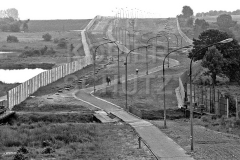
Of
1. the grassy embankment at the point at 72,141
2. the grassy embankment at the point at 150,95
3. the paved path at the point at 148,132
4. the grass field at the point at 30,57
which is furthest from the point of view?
the grass field at the point at 30,57

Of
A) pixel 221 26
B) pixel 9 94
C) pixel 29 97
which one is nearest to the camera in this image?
pixel 9 94

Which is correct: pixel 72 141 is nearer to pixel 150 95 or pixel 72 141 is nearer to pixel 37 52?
pixel 150 95

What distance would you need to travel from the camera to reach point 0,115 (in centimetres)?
5231

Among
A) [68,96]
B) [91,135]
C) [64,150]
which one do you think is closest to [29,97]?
[68,96]

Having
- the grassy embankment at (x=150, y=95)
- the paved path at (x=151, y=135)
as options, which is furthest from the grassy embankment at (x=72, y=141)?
the grassy embankment at (x=150, y=95)

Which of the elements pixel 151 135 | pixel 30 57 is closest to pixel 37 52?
pixel 30 57

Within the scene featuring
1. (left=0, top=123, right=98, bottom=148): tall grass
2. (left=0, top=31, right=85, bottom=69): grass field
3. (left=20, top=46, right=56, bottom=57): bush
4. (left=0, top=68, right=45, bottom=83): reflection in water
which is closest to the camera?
(left=0, top=123, right=98, bottom=148): tall grass

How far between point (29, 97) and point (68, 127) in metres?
22.6

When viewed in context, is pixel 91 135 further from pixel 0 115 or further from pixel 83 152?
pixel 0 115

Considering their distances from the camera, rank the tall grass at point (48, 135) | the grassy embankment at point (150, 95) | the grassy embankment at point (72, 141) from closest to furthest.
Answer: the grassy embankment at point (72, 141)
the tall grass at point (48, 135)
the grassy embankment at point (150, 95)

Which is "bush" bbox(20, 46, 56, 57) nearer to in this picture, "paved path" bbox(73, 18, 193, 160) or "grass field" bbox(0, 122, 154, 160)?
"paved path" bbox(73, 18, 193, 160)

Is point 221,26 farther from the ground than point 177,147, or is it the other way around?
point 221,26

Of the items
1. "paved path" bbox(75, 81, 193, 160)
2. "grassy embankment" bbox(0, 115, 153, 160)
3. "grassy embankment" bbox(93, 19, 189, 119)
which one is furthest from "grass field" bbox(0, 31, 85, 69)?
"grassy embankment" bbox(0, 115, 153, 160)

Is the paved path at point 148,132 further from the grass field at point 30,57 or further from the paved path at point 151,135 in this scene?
the grass field at point 30,57
